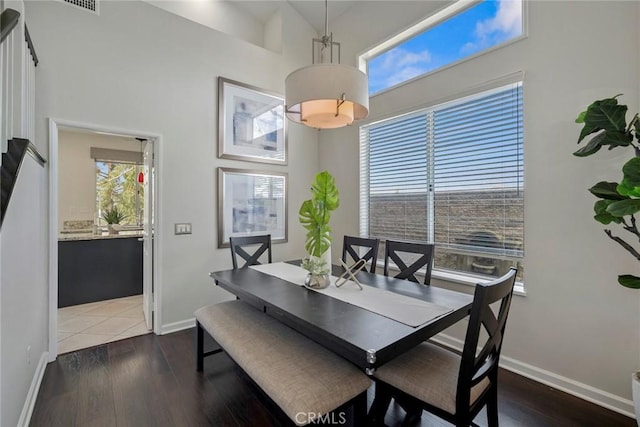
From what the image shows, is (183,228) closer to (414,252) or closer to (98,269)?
(98,269)

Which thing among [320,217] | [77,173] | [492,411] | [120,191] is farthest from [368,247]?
[77,173]

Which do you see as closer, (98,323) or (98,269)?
(98,323)

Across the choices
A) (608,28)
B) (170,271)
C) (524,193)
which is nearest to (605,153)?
(524,193)

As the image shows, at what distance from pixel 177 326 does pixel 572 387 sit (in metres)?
3.60

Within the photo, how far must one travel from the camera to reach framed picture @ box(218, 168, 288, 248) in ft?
11.5

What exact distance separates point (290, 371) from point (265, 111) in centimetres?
332

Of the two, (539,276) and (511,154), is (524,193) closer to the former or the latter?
(511,154)

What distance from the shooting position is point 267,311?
183 centimetres

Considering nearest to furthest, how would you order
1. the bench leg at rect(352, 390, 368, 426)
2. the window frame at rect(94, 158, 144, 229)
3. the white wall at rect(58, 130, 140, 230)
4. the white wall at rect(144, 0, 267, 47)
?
the bench leg at rect(352, 390, 368, 426) < the white wall at rect(144, 0, 267, 47) < the white wall at rect(58, 130, 140, 230) < the window frame at rect(94, 158, 144, 229)

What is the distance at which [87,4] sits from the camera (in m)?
2.68

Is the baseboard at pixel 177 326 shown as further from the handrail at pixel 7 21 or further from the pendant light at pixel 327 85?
the handrail at pixel 7 21

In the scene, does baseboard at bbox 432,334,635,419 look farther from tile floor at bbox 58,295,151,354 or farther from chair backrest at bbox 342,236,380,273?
tile floor at bbox 58,295,151,354

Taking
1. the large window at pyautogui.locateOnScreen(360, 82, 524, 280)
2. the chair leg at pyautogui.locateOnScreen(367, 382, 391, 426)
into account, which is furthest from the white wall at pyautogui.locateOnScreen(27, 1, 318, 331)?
the chair leg at pyautogui.locateOnScreen(367, 382, 391, 426)

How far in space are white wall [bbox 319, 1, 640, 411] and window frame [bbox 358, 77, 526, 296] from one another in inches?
3.0
